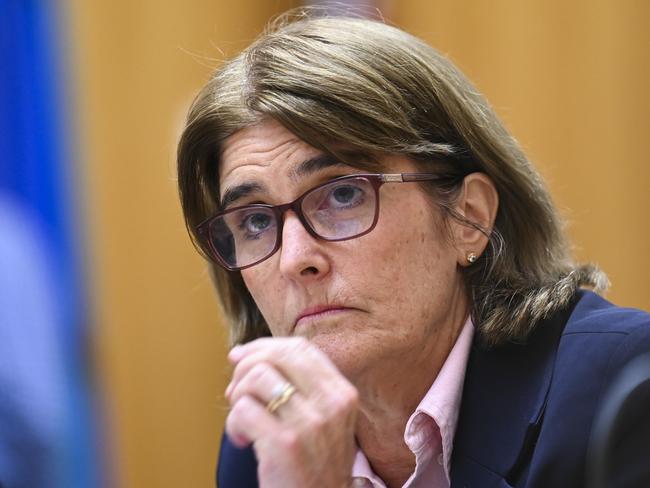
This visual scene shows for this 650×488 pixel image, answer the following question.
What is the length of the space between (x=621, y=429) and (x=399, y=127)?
113 centimetres

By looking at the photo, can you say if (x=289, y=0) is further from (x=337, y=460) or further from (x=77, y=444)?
(x=337, y=460)

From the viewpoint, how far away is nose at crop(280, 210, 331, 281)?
168cm

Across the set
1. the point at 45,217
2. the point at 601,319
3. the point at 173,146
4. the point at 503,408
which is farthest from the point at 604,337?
the point at 45,217

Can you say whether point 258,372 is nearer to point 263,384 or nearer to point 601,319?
point 263,384

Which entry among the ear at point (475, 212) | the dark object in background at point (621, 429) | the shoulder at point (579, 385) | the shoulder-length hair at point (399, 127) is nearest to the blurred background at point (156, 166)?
the shoulder-length hair at point (399, 127)

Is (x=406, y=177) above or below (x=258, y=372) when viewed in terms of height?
above

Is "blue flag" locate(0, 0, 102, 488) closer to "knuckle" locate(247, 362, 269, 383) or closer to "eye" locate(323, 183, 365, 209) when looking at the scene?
"eye" locate(323, 183, 365, 209)

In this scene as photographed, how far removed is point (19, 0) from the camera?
2.93m

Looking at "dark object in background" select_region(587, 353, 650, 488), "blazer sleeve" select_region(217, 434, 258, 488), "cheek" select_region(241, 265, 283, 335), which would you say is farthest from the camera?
"blazer sleeve" select_region(217, 434, 258, 488)

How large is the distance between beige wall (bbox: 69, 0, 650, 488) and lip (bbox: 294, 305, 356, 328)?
1.44 metres

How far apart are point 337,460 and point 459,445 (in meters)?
0.35

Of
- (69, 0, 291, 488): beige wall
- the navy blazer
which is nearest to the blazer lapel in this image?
the navy blazer

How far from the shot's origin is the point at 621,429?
0.66m

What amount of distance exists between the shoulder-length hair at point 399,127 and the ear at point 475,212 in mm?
20
